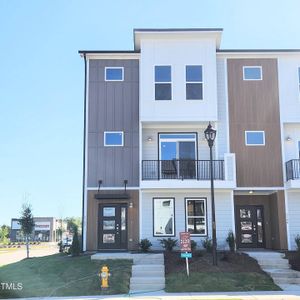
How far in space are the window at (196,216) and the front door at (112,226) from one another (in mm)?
2794

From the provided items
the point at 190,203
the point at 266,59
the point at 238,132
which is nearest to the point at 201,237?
the point at 190,203

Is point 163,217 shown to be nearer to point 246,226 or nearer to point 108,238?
point 108,238

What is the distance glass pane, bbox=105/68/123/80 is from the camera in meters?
20.0

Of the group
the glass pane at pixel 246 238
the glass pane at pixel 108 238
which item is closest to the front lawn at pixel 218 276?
the glass pane at pixel 108 238

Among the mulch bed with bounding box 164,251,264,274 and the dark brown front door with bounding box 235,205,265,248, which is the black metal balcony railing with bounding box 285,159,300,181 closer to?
the dark brown front door with bounding box 235,205,265,248

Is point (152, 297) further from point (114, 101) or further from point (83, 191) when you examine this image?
point (114, 101)

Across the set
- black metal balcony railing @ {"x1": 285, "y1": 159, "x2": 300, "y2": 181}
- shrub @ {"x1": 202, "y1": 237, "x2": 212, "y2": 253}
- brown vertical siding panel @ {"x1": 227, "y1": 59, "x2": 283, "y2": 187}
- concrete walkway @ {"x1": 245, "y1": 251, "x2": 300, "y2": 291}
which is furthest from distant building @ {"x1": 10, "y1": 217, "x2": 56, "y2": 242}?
concrete walkway @ {"x1": 245, "y1": 251, "x2": 300, "y2": 291}

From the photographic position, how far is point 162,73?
1962 cm

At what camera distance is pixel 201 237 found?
61.1 feet

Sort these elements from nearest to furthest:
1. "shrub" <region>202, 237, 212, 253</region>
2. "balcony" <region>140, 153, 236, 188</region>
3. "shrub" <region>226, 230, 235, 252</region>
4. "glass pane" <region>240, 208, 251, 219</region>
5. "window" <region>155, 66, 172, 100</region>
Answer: "shrub" <region>202, 237, 212, 253</region>, "shrub" <region>226, 230, 235, 252</region>, "balcony" <region>140, 153, 236, 188</region>, "window" <region>155, 66, 172, 100</region>, "glass pane" <region>240, 208, 251, 219</region>

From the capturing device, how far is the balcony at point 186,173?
18266 mm

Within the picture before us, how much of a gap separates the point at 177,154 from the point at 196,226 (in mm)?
3386

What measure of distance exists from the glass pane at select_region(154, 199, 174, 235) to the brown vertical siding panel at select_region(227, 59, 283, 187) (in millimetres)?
3266

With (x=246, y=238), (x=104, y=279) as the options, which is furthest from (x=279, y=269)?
(x=104, y=279)
